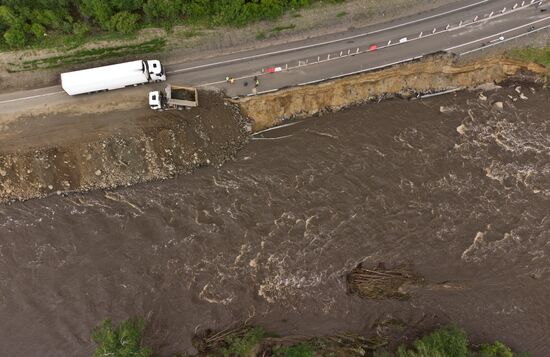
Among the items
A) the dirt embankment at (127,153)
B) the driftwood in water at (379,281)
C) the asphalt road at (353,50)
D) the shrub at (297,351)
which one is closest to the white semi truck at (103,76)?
the asphalt road at (353,50)

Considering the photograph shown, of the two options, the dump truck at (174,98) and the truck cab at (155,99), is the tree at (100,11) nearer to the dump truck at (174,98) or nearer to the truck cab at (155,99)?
the truck cab at (155,99)

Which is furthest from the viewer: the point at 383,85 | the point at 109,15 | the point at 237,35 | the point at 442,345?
the point at 383,85

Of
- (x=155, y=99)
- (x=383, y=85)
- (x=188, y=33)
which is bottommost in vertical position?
(x=383, y=85)

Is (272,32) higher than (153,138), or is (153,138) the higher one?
(272,32)

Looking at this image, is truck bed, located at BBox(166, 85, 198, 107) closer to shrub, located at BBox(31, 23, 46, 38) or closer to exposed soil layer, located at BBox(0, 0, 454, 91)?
exposed soil layer, located at BBox(0, 0, 454, 91)

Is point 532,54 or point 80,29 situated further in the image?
Result: point 532,54

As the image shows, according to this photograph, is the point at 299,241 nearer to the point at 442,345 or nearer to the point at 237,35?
the point at 442,345

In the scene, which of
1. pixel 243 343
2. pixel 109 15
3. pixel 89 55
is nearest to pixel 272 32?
pixel 109 15

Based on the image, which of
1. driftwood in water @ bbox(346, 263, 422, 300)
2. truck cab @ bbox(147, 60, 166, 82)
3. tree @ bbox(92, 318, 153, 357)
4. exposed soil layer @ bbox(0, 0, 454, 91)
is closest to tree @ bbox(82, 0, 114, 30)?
exposed soil layer @ bbox(0, 0, 454, 91)
